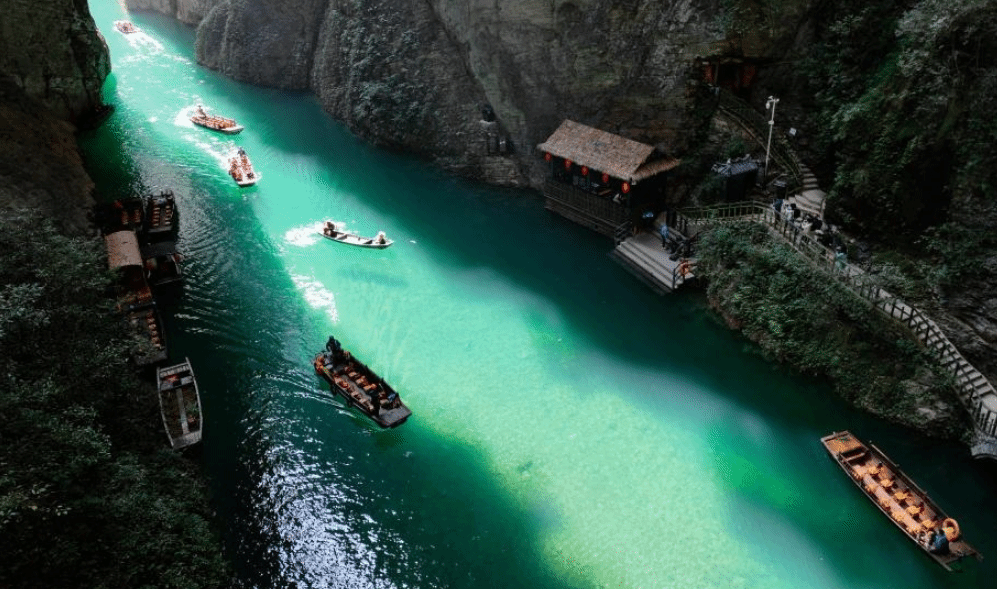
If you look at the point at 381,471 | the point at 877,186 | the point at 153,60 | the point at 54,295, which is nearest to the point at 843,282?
the point at 877,186

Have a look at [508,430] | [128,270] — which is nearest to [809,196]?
[508,430]

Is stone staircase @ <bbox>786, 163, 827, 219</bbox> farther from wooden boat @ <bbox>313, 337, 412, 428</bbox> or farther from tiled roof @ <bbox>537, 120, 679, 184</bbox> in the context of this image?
wooden boat @ <bbox>313, 337, 412, 428</bbox>

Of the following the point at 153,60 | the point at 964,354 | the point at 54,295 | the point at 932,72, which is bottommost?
the point at 153,60

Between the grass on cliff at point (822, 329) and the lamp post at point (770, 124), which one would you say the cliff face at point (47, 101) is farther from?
the lamp post at point (770, 124)

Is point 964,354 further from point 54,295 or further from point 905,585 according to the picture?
point 54,295

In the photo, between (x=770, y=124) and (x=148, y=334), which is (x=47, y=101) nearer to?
(x=148, y=334)

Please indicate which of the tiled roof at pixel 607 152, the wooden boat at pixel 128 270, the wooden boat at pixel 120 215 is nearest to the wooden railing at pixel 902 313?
the tiled roof at pixel 607 152
